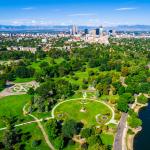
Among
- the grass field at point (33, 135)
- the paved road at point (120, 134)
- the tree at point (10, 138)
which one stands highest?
the tree at point (10, 138)

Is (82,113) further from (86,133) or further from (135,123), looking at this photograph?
(135,123)

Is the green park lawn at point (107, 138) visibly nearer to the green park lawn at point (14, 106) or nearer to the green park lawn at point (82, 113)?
the green park lawn at point (82, 113)

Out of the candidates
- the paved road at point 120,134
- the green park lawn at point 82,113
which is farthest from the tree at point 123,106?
the green park lawn at point 82,113

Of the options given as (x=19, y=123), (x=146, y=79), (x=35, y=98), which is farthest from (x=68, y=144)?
(x=146, y=79)

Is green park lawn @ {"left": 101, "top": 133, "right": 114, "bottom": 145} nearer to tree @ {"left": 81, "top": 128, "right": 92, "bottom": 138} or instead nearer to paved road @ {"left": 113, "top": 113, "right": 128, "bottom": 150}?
paved road @ {"left": 113, "top": 113, "right": 128, "bottom": 150}

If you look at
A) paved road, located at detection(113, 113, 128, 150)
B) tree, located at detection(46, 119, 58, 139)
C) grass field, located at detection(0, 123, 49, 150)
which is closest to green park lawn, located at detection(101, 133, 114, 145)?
paved road, located at detection(113, 113, 128, 150)

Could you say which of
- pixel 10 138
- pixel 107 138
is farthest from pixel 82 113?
pixel 10 138
